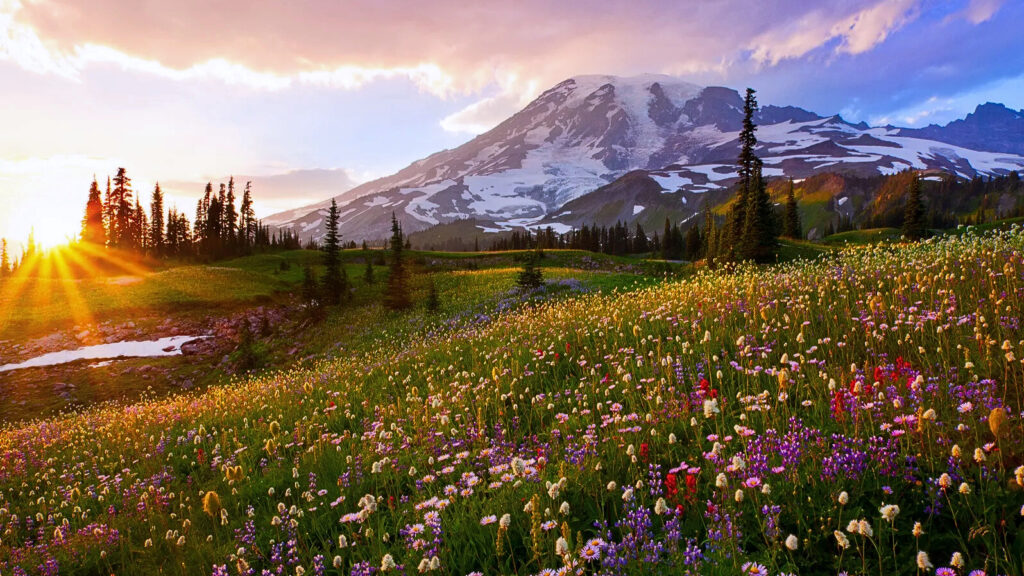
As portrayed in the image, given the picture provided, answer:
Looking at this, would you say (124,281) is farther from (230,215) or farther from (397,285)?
(230,215)

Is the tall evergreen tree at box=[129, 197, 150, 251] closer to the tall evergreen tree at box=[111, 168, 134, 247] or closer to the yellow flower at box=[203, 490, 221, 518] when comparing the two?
the tall evergreen tree at box=[111, 168, 134, 247]

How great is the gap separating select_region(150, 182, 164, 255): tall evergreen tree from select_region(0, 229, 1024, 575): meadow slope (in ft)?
344

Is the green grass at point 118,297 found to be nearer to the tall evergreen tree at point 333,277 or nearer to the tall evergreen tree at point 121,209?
the tall evergreen tree at point 333,277

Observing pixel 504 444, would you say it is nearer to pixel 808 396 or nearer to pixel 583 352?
pixel 808 396

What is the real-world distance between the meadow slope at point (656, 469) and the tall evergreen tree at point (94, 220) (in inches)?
4377

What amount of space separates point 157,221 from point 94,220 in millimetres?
12072

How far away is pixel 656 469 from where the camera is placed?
4.22 m

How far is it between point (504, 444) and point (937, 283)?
7.35m

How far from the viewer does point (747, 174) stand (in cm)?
5034

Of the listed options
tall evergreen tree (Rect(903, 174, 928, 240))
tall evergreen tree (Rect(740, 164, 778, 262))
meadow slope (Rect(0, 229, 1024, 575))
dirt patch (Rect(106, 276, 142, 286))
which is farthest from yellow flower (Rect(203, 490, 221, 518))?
tall evergreen tree (Rect(903, 174, 928, 240))

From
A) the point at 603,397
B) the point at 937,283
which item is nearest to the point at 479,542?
the point at 603,397

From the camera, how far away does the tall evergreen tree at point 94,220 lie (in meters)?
93.1

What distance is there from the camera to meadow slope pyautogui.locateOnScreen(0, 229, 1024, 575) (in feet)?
10.3

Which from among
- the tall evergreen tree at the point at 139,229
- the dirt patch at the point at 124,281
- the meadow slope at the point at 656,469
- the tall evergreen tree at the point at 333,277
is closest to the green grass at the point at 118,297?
the dirt patch at the point at 124,281
